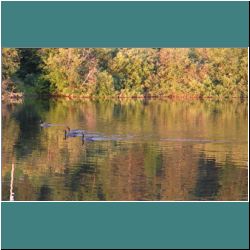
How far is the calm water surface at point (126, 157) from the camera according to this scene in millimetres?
10961

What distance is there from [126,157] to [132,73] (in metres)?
18.2

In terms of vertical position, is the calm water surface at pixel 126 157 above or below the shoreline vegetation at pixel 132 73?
below

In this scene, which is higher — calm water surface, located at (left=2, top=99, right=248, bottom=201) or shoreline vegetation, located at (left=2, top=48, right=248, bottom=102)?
shoreline vegetation, located at (left=2, top=48, right=248, bottom=102)

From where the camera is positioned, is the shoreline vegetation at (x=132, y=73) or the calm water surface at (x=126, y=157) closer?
the calm water surface at (x=126, y=157)

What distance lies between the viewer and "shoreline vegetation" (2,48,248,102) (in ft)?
101

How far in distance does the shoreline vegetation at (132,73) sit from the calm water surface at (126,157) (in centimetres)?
575

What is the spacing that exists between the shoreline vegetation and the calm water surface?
575 cm

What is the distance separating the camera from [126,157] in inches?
559

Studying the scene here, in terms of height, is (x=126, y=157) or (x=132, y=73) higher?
(x=132, y=73)

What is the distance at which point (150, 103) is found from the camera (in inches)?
1205

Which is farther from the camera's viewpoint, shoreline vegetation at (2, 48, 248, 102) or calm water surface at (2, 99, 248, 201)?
shoreline vegetation at (2, 48, 248, 102)

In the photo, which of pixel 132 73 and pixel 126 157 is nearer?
pixel 126 157

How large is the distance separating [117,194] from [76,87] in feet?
73.9

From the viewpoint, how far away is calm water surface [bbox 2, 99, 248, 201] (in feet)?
36.0
